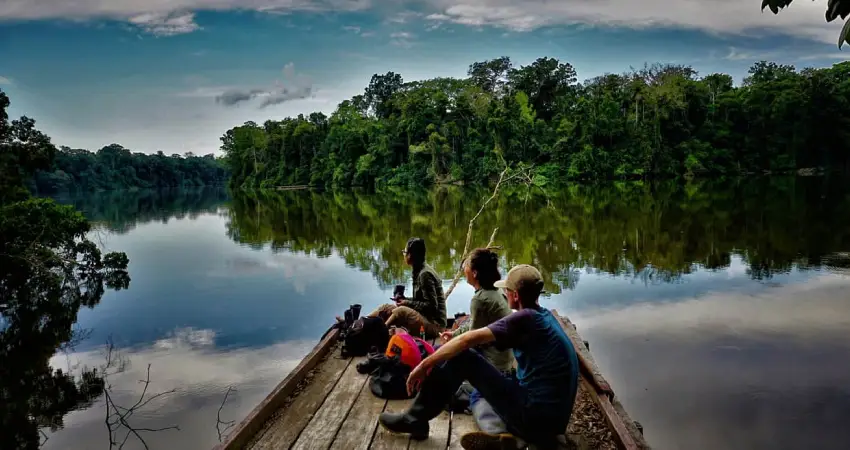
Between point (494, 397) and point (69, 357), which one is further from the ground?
point (494, 397)

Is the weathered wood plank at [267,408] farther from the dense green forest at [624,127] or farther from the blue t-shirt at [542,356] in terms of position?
the dense green forest at [624,127]

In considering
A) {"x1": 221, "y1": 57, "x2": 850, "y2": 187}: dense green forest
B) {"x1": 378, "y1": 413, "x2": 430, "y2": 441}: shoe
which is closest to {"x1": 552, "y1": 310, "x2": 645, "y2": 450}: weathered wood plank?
{"x1": 378, "y1": 413, "x2": 430, "y2": 441}: shoe

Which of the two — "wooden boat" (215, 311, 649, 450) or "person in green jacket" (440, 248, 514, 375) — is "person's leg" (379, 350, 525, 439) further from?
"person in green jacket" (440, 248, 514, 375)

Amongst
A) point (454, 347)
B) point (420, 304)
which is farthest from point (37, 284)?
point (454, 347)

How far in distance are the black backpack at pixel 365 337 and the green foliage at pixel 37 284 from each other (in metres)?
4.04

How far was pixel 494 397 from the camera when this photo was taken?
3398 millimetres

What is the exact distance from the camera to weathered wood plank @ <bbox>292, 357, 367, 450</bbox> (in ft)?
13.2

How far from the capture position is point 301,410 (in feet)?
15.1

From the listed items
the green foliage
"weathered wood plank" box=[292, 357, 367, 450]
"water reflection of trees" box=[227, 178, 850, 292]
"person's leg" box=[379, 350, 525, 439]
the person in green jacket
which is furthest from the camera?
"water reflection of trees" box=[227, 178, 850, 292]

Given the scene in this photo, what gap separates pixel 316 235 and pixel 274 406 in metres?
19.4

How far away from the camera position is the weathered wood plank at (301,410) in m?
4.04

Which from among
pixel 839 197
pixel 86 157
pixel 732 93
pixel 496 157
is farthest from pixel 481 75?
pixel 86 157

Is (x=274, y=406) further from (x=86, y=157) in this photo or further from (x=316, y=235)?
(x=86, y=157)

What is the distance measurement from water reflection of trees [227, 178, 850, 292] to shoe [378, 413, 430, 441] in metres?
9.16
